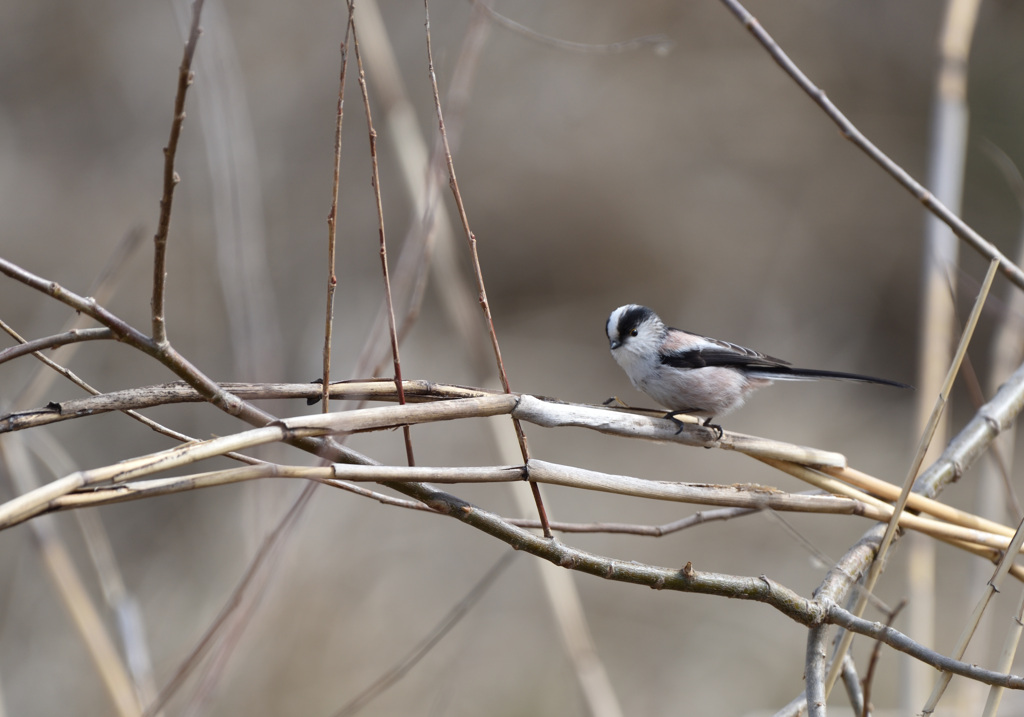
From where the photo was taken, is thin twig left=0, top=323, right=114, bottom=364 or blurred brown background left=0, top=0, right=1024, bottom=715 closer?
thin twig left=0, top=323, right=114, bottom=364

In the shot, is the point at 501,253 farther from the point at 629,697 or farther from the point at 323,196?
the point at 629,697

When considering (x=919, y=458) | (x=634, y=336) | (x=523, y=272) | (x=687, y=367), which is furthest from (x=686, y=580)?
(x=523, y=272)

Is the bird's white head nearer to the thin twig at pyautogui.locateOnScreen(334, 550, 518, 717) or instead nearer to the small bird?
the small bird

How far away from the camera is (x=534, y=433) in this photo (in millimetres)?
5344

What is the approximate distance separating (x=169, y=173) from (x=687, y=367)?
1.75 meters

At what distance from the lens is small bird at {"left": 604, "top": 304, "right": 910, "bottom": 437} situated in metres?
2.15

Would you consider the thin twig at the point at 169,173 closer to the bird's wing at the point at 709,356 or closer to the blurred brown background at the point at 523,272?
the bird's wing at the point at 709,356

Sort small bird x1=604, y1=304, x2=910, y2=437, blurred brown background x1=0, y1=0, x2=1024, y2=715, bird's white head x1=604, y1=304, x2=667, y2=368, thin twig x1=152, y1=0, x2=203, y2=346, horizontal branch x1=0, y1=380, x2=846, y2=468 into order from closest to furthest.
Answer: thin twig x1=152, y1=0, x2=203, y2=346, horizontal branch x1=0, y1=380, x2=846, y2=468, small bird x1=604, y1=304, x2=910, y2=437, bird's white head x1=604, y1=304, x2=667, y2=368, blurred brown background x1=0, y1=0, x2=1024, y2=715

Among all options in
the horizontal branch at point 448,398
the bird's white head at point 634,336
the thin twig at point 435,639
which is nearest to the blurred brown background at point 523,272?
the bird's white head at point 634,336

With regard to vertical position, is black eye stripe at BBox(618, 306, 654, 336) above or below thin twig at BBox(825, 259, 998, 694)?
above

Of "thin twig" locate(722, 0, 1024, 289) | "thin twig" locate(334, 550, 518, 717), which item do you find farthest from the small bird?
"thin twig" locate(334, 550, 518, 717)

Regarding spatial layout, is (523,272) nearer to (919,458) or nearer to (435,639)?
(435,639)

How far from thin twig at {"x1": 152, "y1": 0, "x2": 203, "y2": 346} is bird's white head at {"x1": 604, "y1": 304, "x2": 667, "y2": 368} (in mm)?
1685

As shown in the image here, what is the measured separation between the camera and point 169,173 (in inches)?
28.9
